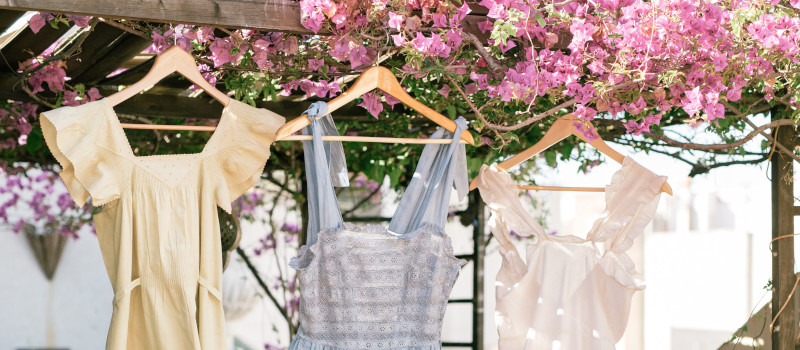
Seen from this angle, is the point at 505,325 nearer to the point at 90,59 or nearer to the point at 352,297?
the point at 352,297

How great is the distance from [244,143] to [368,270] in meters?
0.46

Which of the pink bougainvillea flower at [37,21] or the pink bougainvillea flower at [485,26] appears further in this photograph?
the pink bougainvillea flower at [37,21]

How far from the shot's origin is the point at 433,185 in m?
2.23

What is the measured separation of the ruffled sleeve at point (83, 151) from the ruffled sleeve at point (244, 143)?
0.91ft

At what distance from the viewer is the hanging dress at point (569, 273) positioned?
2482 millimetres

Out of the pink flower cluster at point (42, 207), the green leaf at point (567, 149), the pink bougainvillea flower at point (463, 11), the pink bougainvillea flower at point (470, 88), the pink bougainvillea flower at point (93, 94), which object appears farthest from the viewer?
the pink flower cluster at point (42, 207)

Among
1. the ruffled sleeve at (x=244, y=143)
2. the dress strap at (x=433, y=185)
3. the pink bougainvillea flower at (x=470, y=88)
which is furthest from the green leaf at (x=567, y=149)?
the ruffled sleeve at (x=244, y=143)

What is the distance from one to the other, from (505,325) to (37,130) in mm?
2197

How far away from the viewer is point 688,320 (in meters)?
9.34

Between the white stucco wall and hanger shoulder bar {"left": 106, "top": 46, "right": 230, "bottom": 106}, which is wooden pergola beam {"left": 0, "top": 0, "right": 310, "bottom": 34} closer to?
hanger shoulder bar {"left": 106, "top": 46, "right": 230, "bottom": 106}

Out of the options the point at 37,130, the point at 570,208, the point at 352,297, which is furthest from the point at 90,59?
the point at 570,208

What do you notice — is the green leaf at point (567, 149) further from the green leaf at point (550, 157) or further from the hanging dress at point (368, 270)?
the hanging dress at point (368, 270)

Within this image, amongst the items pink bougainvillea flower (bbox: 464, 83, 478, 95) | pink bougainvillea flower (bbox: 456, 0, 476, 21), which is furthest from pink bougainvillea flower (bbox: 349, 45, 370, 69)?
pink bougainvillea flower (bbox: 464, 83, 478, 95)

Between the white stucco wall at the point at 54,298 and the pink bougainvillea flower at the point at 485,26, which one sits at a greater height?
the pink bougainvillea flower at the point at 485,26
